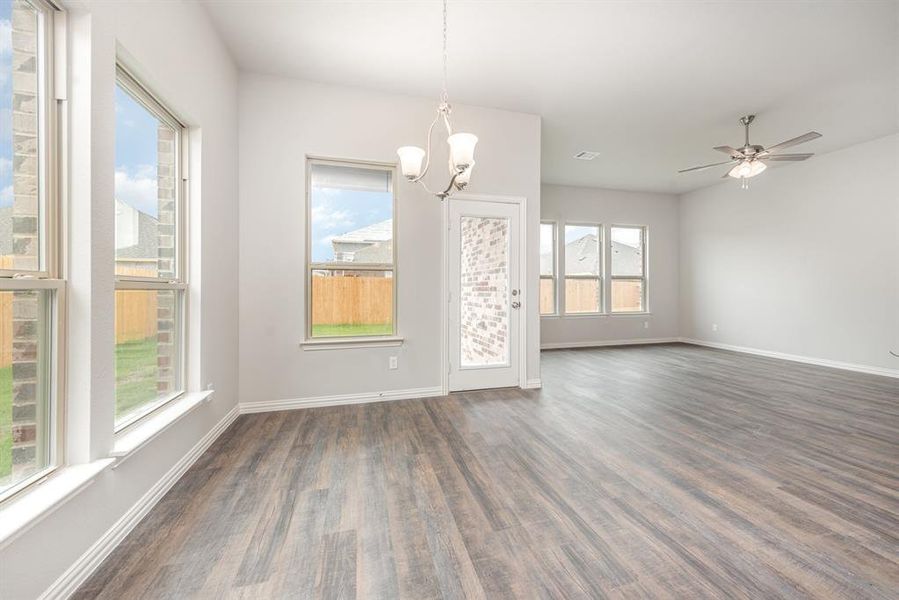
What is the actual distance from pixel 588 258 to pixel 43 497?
7315 mm

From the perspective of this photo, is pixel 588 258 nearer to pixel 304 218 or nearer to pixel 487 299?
pixel 487 299

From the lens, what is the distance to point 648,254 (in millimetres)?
7367

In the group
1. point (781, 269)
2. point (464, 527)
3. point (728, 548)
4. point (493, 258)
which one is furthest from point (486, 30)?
point (781, 269)

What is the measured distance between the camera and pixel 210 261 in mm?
2619

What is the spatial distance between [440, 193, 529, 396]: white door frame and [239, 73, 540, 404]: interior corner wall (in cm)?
6

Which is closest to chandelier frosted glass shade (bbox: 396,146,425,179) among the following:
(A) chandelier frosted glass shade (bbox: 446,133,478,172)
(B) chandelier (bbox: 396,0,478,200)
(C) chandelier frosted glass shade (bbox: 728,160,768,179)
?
(B) chandelier (bbox: 396,0,478,200)

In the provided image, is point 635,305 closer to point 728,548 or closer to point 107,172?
point 728,548

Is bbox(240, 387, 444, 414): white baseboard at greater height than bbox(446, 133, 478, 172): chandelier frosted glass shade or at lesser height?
lesser

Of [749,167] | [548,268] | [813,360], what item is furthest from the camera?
[548,268]

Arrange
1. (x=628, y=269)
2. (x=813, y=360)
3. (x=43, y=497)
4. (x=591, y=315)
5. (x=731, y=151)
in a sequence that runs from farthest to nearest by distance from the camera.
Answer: (x=628, y=269) < (x=591, y=315) < (x=813, y=360) < (x=731, y=151) < (x=43, y=497)

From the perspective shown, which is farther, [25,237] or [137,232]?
[137,232]

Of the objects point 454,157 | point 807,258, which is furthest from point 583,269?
point 454,157

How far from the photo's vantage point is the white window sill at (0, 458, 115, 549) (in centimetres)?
108

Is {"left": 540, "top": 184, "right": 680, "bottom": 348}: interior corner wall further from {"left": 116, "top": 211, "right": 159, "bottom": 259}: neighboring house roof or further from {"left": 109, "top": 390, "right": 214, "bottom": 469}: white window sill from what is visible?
{"left": 116, "top": 211, "right": 159, "bottom": 259}: neighboring house roof
